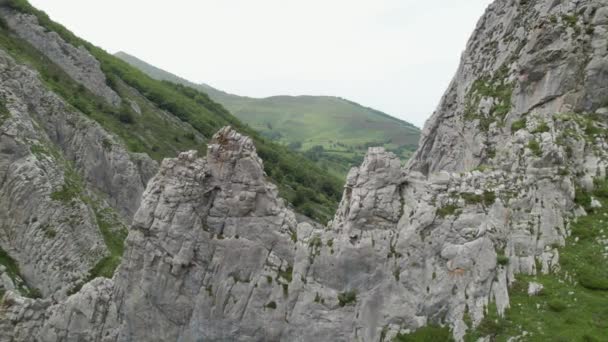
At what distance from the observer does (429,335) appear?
25.8m

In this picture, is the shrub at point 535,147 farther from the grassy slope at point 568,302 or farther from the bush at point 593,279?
the bush at point 593,279

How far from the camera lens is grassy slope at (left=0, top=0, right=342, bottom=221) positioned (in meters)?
79.6

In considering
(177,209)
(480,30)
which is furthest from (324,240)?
(480,30)

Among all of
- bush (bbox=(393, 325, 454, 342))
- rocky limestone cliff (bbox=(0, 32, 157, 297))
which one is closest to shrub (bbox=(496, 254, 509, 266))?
bush (bbox=(393, 325, 454, 342))

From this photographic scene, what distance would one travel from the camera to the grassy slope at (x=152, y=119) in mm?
79562

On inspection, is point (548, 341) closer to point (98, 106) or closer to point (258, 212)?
point (258, 212)

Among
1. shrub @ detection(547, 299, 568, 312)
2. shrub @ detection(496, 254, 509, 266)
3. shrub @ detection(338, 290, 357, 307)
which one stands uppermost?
shrub @ detection(496, 254, 509, 266)

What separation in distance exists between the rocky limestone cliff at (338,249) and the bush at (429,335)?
48cm

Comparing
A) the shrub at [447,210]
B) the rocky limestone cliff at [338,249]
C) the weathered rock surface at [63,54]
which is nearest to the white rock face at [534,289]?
the rocky limestone cliff at [338,249]

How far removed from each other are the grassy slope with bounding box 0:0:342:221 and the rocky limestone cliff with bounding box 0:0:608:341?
46.6m

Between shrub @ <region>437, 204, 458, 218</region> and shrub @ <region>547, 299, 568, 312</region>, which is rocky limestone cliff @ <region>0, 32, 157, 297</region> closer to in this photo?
shrub @ <region>437, 204, 458, 218</region>

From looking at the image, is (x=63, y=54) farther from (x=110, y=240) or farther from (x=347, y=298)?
(x=347, y=298)

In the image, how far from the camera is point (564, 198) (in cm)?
2912

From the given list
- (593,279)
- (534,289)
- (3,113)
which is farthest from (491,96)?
(3,113)
